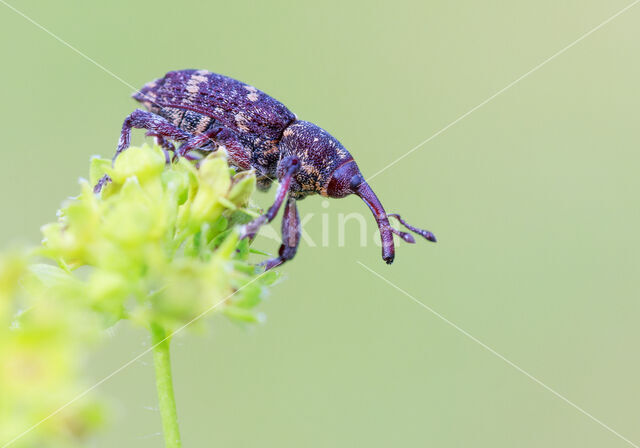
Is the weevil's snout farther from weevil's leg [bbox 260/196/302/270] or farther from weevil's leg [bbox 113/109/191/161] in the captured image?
weevil's leg [bbox 113/109/191/161]

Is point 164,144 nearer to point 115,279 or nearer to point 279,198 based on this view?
point 279,198

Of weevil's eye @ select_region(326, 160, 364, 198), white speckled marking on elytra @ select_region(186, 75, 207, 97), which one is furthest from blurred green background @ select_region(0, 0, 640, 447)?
weevil's eye @ select_region(326, 160, 364, 198)

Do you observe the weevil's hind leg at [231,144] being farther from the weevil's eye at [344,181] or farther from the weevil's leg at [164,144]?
the weevil's eye at [344,181]

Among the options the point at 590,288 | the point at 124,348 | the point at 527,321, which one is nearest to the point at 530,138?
the point at 590,288

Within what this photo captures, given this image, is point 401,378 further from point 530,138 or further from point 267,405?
point 530,138

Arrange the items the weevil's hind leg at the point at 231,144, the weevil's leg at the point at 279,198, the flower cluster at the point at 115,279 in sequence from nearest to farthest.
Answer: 1. the flower cluster at the point at 115,279
2. the weevil's leg at the point at 279,198
3. the weevil's hind leg at the point at 231,144

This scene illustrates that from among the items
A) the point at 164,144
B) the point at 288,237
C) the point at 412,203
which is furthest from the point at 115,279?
the point at 412,203

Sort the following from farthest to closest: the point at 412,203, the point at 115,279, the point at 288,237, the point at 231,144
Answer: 1. the point at 412,203
2. the point at 231,144
3. the point at 288,237
4. the point at 115,279

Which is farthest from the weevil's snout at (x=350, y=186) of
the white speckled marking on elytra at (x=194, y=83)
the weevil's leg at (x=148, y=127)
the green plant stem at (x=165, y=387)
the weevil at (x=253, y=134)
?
the green plant stem at (x=165, y=387)
